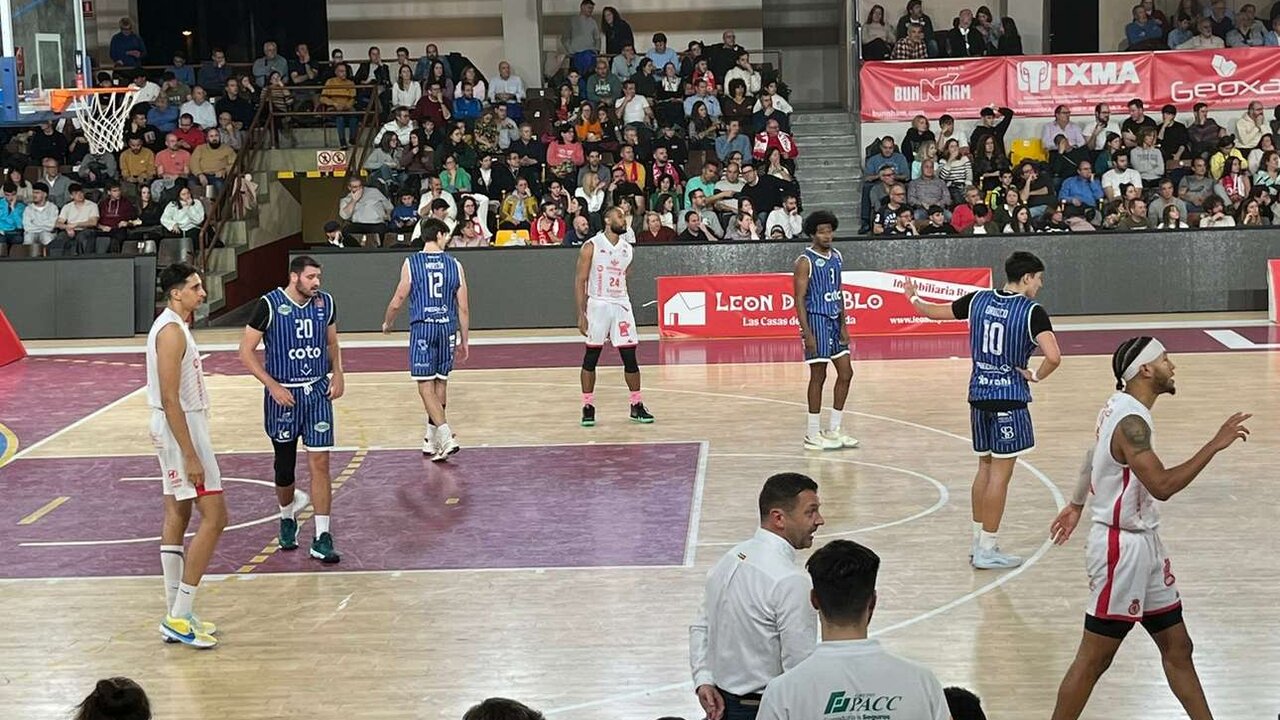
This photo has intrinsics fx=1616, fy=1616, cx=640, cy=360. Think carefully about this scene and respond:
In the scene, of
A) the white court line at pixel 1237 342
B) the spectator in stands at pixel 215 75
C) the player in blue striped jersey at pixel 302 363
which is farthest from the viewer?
the spectator in stands at pixel 215 75

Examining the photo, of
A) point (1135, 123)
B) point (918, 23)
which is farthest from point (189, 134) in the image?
point (1135, 123)

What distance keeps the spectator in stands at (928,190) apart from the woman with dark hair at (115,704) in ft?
62.8

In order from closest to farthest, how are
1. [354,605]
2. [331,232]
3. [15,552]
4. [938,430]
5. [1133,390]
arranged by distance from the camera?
[1133,390], [354,605], [15,552], [938,430], [331,232]

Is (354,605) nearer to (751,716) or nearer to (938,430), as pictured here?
(751,716)

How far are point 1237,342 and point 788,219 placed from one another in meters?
6.42

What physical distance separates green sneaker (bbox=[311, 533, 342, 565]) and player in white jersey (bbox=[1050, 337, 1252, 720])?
5.14 meters

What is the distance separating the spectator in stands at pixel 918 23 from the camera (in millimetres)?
26531

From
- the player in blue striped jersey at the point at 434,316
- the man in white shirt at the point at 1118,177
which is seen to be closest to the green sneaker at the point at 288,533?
the player in blue striped jersey at the point at 434,316

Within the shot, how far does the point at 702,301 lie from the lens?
20047mm

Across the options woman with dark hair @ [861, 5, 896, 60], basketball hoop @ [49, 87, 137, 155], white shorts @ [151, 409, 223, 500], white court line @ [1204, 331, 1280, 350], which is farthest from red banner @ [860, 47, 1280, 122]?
white shorts @ [151, 409, 223, 500]

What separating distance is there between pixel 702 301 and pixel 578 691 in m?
12.4

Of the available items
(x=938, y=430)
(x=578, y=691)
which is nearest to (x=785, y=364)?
(x=938, y=430)

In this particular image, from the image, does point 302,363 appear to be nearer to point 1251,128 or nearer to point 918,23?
point 1251,128

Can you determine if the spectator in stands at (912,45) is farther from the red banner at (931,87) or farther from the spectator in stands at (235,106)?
the spectator in stands at (235,106)
